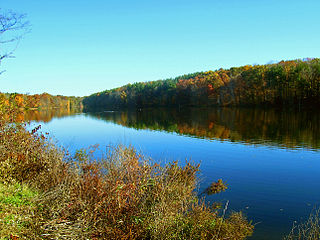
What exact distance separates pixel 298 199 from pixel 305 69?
72.5 m

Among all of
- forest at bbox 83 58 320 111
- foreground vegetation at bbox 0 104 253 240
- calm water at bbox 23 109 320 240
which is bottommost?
calm water at bbox 23 109 320 240

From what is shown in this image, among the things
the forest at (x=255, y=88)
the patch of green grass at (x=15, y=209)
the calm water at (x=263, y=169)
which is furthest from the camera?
the forest at (x=255, y=88)

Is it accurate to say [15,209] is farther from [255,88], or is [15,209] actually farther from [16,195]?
[255,88]

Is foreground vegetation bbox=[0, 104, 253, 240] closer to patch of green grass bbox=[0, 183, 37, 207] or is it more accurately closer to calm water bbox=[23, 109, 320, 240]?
patch of green grass bbox=[0, 183, 37, 207]

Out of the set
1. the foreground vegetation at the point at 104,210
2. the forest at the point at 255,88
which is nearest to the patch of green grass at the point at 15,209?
the foreground vegetation at the point at 104,210

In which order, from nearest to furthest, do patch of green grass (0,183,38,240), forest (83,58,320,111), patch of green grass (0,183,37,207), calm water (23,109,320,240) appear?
patch of green grass (0,183,38,240)
patch of green grass (0,183,37,207)
calm water (23,109,320,240)
forest (83,58,320,111)

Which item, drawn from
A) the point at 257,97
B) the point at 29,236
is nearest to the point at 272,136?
the point at 29,236

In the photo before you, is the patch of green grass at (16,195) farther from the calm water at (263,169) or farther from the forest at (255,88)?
the forest at (255,88)

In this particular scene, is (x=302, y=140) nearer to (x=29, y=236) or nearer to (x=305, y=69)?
(x=29, y=236)

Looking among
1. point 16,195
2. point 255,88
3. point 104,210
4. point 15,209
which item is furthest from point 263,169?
point 255,88

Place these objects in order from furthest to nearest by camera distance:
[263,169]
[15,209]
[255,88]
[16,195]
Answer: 1. [255,88]
2. [263,169]
3. [16,195]
4. [15,209]

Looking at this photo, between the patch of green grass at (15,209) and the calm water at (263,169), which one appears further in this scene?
the calm water at (263,169)

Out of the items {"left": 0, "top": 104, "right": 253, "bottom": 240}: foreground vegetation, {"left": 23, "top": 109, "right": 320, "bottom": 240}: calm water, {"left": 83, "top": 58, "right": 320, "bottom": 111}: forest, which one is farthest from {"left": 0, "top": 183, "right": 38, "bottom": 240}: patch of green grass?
{"left": 83, "top": 58, "right": 320, "bottom": 111}: forest

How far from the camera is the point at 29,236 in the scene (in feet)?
19.7
